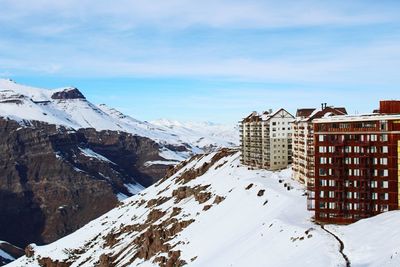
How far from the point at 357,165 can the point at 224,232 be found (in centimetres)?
2820

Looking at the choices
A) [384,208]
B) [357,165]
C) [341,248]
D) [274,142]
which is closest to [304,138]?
[274,142]

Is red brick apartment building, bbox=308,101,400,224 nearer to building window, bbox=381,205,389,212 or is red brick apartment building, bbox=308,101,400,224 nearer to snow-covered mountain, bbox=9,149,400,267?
building window, bbox=381,205,389,212

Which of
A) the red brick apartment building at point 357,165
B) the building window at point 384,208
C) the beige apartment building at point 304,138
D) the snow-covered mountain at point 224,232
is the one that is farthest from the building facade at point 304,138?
the building window at point 384,208

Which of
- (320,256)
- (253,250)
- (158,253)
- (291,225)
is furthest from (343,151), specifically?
(158,253)

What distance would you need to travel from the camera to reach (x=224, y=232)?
327 ft

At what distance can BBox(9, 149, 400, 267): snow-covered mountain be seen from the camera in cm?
6431

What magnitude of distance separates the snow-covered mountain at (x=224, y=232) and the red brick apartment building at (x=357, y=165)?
5.22 meters

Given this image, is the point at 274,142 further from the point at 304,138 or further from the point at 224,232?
the point at 224,232

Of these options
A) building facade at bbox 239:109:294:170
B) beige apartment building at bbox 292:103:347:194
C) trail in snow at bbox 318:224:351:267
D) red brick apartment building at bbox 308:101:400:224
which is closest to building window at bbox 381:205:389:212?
red brick apartment building at bbox 308:101:400:224

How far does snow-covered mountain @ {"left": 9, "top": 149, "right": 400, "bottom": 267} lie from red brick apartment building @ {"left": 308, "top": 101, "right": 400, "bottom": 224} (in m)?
5.22

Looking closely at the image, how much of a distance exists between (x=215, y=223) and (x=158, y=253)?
1394 cm

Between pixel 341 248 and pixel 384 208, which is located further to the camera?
pixel 384 208

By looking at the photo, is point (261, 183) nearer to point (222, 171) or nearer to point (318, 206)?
point (318, 206)

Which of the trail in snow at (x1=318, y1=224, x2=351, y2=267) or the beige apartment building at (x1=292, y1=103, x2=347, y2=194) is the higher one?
the beige apartment building at (x1=292, y1=103, x2=347, y2=194)
